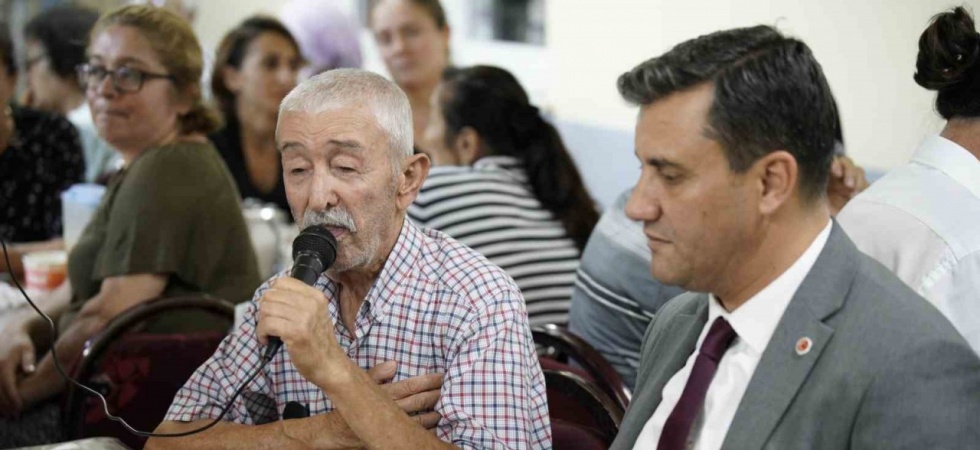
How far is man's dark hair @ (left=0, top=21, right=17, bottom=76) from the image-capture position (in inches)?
134

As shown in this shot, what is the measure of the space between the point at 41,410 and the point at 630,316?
4.67 ft

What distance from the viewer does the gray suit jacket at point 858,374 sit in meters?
1.12

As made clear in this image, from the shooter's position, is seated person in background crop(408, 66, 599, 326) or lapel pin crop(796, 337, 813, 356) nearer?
lapel pin crop(796, 337, 813, 356)

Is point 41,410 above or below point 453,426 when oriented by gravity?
below

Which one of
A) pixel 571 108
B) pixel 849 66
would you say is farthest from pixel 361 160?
pixel 571 108

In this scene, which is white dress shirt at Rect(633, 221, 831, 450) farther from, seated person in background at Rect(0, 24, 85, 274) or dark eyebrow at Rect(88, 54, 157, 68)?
seated person in background at Rect(0, 24, 85, 274)

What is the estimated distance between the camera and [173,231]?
2561mm

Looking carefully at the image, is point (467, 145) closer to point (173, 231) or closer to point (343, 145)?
point (173, 231)

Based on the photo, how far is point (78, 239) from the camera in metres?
2.73

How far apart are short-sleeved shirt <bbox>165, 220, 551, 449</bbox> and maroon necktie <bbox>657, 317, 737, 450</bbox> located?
313 millimetres

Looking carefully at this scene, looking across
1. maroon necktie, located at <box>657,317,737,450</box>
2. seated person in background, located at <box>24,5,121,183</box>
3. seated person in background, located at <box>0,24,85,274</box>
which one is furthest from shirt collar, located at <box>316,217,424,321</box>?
seated person in background, located at <box>24,5,121,183</box>

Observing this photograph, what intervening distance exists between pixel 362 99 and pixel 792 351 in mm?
775

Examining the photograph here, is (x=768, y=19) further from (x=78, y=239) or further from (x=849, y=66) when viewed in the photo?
(x=78, y=239)

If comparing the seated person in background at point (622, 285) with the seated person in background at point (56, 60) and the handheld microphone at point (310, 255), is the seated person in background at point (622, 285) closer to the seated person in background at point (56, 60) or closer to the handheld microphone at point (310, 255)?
the handheld microphone at point (310, 255)
